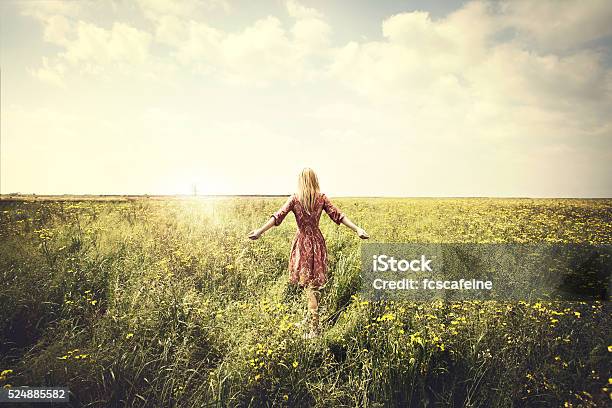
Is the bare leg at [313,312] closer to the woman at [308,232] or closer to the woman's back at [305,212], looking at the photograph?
the woman at [308,232]

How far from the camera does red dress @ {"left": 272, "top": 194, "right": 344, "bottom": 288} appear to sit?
430cm

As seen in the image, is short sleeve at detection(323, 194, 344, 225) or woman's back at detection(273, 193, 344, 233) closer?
woman's back at detection(273, 193, 344, 233)

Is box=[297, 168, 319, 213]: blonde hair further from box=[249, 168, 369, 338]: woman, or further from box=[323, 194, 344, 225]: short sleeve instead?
box=[323, 194, 344, 225]: short sleeve

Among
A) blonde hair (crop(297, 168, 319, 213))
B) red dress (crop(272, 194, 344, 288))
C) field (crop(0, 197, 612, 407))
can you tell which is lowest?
field (crop(0, 197, 612, 407))

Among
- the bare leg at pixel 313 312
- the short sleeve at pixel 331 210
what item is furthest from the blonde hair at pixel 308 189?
the bare leg at pixel 313 312

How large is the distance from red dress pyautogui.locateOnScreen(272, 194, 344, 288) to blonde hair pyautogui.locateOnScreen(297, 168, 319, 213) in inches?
2.7

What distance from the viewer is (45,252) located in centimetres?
545

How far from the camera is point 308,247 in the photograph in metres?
4.34

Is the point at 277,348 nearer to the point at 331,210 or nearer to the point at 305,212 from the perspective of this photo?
the point at 305,212

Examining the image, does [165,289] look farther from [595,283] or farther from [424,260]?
[595,283]

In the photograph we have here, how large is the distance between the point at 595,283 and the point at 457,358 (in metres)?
3.47

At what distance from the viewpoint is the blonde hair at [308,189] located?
4250 millimetres

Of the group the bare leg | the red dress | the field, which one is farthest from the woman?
the field

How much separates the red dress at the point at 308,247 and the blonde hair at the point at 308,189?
0.22 feet
